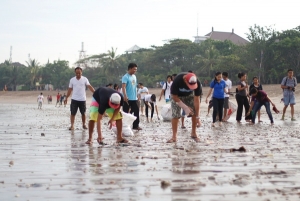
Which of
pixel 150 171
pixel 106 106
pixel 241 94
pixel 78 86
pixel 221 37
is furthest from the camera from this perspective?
pixel 221 37

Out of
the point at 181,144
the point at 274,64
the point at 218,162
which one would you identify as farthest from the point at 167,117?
the point at 274,64

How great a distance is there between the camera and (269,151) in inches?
304

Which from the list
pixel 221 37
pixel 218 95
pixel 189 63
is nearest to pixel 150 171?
pixel 218 95

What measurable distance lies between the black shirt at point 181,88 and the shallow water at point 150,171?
0.90m

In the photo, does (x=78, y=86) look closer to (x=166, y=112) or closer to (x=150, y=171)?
(x=166, y=112)

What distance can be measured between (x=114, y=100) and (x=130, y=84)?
3.94 meters

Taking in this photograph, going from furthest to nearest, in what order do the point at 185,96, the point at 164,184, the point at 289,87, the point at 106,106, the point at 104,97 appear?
the point at 289,87 → the point at 185,96 → the point at 106,106 → the point at 104,97 → the point at 164,184

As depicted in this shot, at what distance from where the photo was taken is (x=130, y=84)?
1232 cm

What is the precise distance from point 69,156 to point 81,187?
8.19ft

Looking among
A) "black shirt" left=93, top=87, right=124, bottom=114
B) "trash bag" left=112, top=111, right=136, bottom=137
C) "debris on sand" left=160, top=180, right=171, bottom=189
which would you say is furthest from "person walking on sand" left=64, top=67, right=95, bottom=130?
→ "debris on sand" left=160, top=180, right=171, bottom=189

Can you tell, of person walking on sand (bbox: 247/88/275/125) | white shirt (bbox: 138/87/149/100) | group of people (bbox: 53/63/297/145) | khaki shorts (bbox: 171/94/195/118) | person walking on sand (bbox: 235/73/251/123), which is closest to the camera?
group of people (bbox: 53/63/297/145)

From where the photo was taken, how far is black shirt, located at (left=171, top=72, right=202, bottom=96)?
9141mm

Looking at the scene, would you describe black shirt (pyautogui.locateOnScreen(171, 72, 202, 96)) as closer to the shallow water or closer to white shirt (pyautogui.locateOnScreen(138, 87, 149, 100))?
the shallow water

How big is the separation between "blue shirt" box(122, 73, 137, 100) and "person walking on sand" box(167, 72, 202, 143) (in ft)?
9.37
